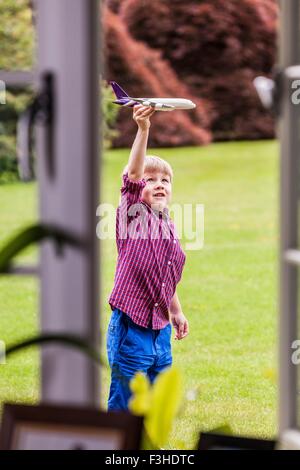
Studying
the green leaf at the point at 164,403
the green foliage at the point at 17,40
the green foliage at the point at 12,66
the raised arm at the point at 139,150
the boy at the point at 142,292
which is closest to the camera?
the green leaf at the point at 164,403

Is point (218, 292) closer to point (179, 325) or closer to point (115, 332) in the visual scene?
point (179, 325)

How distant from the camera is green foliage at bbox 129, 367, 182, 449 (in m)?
0.87

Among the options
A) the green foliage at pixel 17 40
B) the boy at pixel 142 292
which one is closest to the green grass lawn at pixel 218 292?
the boy at pixel 142 292

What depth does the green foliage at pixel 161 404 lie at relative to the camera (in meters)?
0.87

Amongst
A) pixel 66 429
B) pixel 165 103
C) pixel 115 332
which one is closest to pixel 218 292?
pixel 165 103

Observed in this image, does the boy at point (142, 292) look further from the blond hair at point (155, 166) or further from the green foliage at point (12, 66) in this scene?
the green foliage at point (12, 66)

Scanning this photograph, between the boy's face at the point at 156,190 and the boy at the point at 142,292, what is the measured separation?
12 mm

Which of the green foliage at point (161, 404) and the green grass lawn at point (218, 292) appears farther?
the green grass lawn at point (218, 292)

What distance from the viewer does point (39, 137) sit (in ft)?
3.27

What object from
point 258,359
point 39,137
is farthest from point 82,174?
point 258,359

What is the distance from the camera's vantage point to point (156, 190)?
3.01 m

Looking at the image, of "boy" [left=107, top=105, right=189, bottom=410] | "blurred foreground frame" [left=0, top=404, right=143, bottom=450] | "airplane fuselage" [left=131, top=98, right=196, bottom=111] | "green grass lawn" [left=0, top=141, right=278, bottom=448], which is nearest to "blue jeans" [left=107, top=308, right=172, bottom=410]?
Result: "boy" [left=107, top=105, right=189, bottom=410]

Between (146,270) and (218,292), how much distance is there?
2670 mm
